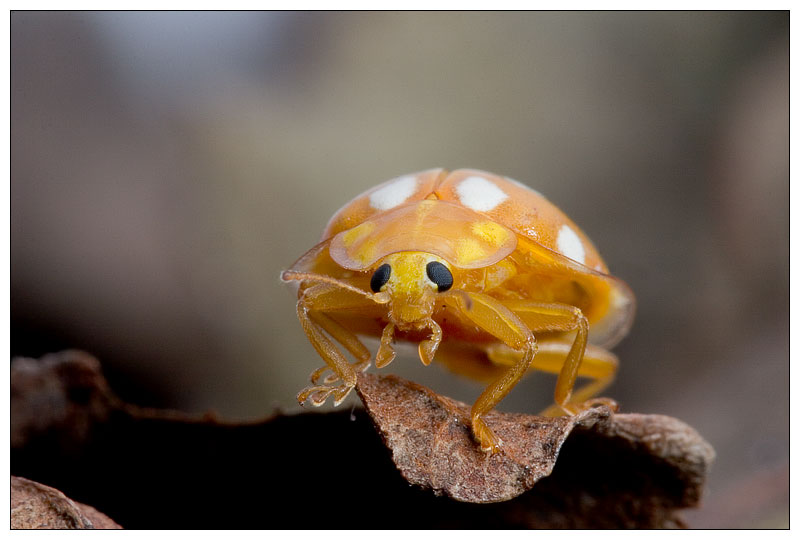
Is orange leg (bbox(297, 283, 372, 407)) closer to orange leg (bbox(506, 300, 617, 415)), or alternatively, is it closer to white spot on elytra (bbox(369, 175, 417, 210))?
white spot on elytra (bbox(369, 175, 417, 210))

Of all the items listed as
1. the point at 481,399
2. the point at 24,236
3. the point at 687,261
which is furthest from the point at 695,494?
the point at 24,236

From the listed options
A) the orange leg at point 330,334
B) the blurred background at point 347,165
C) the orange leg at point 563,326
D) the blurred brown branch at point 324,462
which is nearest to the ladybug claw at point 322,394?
the orange leg at point 330,334

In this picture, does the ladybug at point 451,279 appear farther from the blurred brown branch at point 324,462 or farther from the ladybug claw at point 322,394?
the blurred brown branch at point 324,462

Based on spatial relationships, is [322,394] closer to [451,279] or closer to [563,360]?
[451,279]

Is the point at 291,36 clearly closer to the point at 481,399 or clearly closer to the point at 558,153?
the point at 558,153

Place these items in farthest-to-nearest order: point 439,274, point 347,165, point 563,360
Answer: point 347,165, point 563,360, point 439,274

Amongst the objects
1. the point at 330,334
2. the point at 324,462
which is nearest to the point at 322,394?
the point at 324,462
